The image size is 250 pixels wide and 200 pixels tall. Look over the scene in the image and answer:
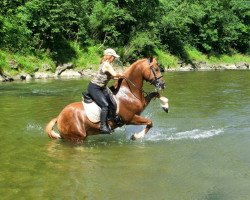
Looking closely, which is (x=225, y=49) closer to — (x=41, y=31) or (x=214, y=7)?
(x=214, y=7)

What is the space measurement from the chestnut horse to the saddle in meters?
0.12

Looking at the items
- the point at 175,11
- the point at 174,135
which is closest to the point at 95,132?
the point at 174,135

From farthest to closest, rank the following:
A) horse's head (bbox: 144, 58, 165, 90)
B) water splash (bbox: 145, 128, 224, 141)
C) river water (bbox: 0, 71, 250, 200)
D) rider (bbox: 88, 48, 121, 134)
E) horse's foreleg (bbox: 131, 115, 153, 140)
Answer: water splash (bbox: 145, 128, 224, 141) < horse's foreleg (bbox: 131, 115, 153, 140) < horse's head (bbox: 144, 58, 165, 90) < rider (bbox: 88, 48, 121, 134) < river water (bbox: 0, 71, 250, 200)

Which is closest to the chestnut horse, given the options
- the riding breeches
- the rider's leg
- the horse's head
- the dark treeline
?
the horse's head

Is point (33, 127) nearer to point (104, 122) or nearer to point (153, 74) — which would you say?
point (104, 122)

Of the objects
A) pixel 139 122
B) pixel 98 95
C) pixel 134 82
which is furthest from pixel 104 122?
pixel 134 82

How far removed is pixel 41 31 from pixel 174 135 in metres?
30.6

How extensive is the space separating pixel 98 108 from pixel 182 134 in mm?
3232

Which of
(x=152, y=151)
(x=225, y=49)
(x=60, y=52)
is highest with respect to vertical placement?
(x=152, y=151)

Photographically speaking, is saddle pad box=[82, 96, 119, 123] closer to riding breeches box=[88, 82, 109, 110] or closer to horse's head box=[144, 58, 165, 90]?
riding breeches box=[88, 82, 109, 110]

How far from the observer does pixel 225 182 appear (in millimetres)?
8523

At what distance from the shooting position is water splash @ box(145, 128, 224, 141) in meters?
13.0

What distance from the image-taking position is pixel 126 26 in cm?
5594

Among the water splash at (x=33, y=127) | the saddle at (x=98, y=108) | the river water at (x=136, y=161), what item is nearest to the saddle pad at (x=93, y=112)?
the saddle at (x=98, y=108)
